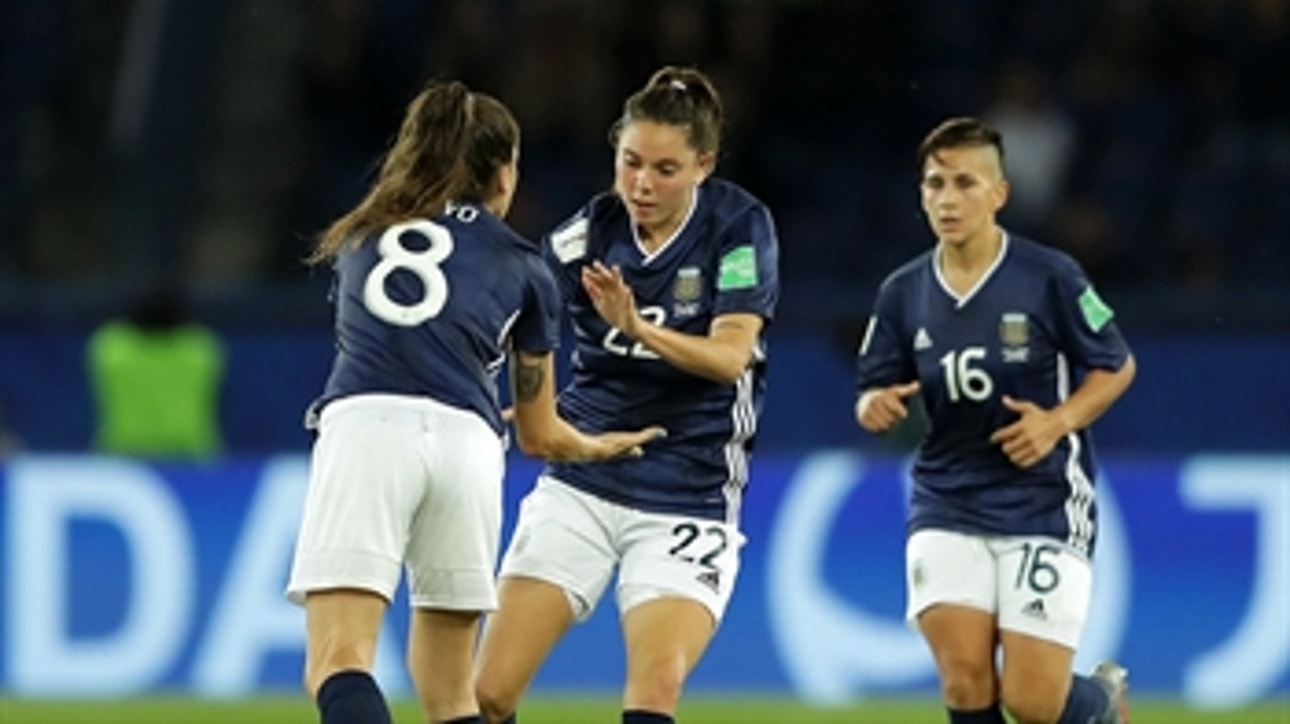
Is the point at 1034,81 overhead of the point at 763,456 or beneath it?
overhead

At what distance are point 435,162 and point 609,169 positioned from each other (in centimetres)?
909

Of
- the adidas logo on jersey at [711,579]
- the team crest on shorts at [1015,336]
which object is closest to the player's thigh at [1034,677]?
the team crest on shorts at [1015,336]

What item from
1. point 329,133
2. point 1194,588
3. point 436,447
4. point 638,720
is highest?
point 329,133

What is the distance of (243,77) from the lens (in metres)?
17.8

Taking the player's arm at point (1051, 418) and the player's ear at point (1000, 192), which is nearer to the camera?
the player's arm at point (1051, 418)

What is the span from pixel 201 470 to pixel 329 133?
184 inches

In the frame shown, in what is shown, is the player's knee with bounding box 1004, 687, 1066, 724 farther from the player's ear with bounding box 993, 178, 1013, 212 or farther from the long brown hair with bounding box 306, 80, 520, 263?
the long brown hair with bounding box 306, 80, 520, 263

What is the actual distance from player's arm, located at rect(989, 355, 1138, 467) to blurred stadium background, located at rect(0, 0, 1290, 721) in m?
3.91

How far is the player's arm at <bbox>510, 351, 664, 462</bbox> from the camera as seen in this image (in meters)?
7.26

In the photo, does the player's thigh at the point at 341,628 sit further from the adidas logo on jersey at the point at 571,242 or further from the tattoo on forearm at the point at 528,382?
the adidas logo on jersey at the point at 571,242

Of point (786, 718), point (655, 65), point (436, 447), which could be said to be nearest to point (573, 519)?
point (436, 447)

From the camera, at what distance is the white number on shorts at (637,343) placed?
25.6ft

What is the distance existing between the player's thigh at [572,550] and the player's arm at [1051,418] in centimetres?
124

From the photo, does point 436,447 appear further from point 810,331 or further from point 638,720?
point 810,331
